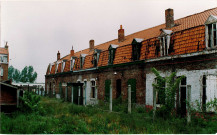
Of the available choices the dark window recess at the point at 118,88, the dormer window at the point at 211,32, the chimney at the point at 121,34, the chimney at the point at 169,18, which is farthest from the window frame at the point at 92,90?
the dormer window at the point at 211,32

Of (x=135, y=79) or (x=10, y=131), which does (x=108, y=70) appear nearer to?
(x=135, y=79)

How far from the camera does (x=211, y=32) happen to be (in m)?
11.7

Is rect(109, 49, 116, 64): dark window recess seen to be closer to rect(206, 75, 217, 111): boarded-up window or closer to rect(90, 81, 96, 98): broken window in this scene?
rect(90, 81, 96, 98): broken window

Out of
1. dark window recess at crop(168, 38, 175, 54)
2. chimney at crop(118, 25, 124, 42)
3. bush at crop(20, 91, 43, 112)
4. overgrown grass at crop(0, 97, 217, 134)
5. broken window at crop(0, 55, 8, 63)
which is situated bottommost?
overgrown grass at crop(0, 97, 217, 134)

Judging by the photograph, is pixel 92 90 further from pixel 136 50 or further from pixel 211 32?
pixel 211 32

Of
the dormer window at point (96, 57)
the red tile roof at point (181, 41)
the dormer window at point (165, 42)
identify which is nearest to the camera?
the red tile roof at point (181, 41)

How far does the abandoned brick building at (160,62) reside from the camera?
38.8 ft

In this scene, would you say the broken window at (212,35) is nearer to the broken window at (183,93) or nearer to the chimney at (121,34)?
the broken window at (183,93)

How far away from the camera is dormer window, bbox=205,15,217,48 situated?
11.5 m

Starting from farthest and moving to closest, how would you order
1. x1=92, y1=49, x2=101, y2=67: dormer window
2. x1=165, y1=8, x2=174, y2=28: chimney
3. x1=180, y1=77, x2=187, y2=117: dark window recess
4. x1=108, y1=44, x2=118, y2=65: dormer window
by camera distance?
x1=92, y1=49, x2=101, y2=67: dormer window < x1=108, y1=44, x2=118, y2=65: dormer window < x1=165, y1=8, x2=174, y2=28: chimney < x1=180, y1=77, x2=187, y2=117: dark window recess

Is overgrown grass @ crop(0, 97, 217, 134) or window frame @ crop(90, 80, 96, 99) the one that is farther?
window frame @ crop(90, 80, 96, 99)

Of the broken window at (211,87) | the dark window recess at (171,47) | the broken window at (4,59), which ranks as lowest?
the broken window at (211,87)

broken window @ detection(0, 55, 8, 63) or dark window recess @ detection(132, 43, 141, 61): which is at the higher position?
broken window @ detection(0, 55, 8, 63)

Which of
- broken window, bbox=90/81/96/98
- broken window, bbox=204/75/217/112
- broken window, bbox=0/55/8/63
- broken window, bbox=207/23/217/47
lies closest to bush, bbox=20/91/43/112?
broken window, bbox=204/75/217/112
